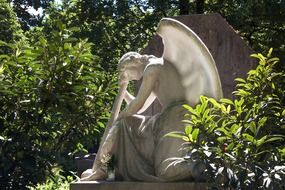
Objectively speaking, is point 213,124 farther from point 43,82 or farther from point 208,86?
point 43,82

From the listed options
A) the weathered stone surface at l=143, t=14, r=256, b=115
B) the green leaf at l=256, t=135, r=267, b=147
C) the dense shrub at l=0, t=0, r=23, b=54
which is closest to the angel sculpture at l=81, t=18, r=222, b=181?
the green leaf at l=256, t=135, r=267, b=147

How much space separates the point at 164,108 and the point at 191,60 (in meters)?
0.59

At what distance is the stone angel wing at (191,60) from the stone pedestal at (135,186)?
3.11 ft

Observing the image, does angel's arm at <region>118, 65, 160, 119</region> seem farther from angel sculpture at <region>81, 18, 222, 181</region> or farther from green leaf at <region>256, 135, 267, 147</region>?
green leaf at <region>256, 135, 267, 147</region>

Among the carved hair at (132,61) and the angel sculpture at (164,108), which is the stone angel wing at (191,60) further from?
the carved hair at (132,61)

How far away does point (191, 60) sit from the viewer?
7.33m

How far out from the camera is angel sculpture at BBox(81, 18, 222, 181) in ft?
23.4

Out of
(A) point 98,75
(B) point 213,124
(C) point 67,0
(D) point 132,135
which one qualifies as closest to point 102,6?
(C) point 67,0

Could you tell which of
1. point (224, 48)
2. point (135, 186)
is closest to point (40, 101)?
point (135, 186)

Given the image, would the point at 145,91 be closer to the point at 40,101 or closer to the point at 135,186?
the point at 135,186

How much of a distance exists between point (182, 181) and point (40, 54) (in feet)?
7.62

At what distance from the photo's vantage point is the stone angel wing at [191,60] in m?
7.16

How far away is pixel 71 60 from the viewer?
313 inches

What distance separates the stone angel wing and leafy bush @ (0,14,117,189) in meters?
1.15
